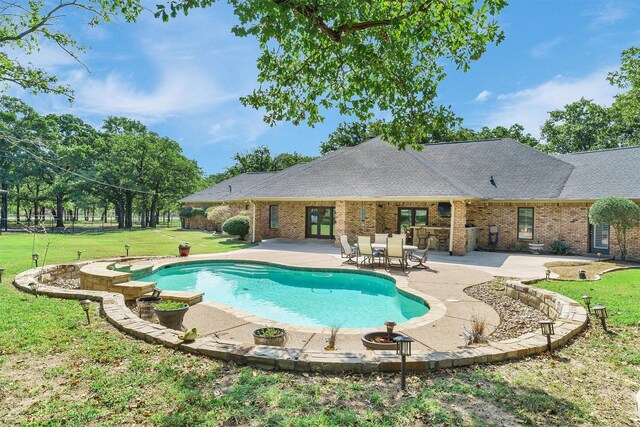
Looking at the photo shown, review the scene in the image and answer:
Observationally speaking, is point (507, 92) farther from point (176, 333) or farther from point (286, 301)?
point (176, 333)

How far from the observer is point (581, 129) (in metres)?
34.7

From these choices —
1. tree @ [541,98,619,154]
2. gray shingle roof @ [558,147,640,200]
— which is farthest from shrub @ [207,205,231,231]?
tree @ [541,98,619,154]

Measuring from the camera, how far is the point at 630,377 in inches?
162

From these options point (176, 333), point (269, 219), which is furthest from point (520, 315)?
point (269, 219)

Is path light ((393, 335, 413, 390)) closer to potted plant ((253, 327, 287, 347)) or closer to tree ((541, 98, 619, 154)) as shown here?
potted plant ((253, 327, 287, 347))

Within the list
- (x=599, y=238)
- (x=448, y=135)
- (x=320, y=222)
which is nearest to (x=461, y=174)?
(x=599, y=238)

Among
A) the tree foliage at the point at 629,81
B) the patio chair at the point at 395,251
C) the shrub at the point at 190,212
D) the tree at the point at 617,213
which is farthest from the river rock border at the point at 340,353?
the shrub at the point at 190,212

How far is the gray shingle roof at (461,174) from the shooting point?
1752 cm

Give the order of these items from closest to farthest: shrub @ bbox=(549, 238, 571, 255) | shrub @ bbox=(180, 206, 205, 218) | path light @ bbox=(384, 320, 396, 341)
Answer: path light @ bbox=(384, 320, 396, 341), shrub @ bbox=(549, 238, 571, 255), shrub @ bbox=(180, 206, 205, 218)

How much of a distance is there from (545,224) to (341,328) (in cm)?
1587

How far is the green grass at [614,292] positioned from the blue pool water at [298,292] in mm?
3559

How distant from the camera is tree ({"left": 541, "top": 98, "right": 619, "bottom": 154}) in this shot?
111ft

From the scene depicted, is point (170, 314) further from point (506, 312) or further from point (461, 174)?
point (461, 174)

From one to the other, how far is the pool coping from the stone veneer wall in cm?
1014
